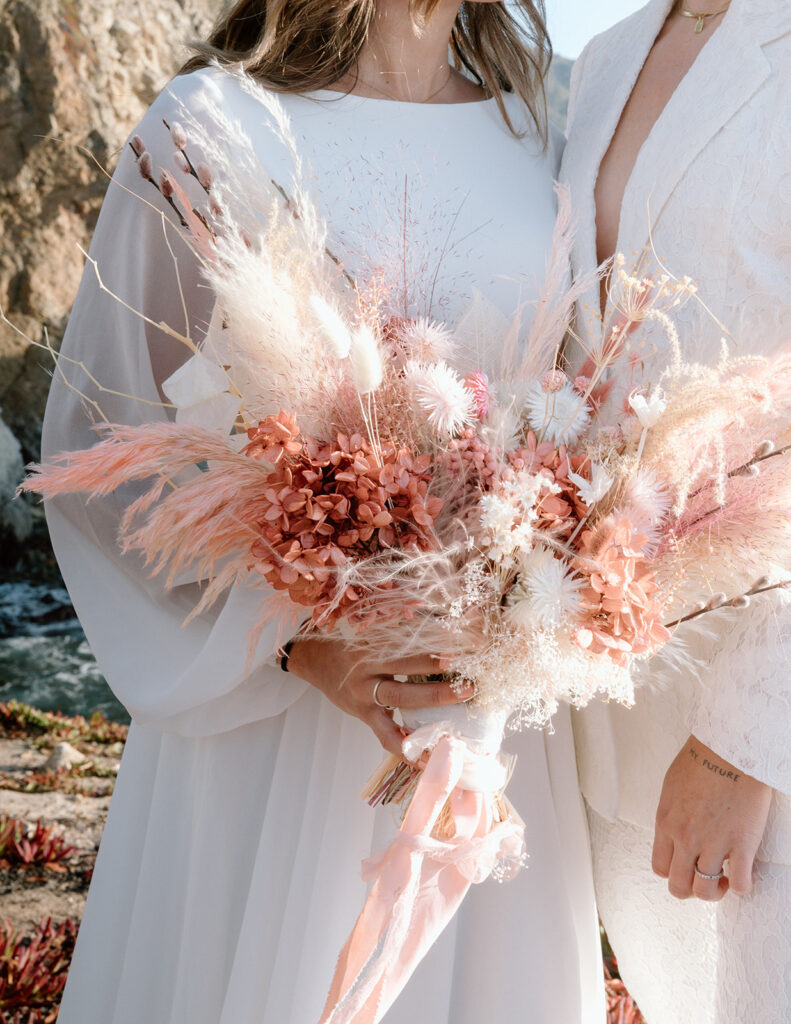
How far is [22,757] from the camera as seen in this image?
3.30 metres

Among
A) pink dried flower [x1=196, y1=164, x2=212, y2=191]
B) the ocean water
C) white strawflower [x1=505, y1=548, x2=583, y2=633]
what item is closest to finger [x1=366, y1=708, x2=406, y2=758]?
white strawflower [x1=505, y1=548, x2=583, y2=633]

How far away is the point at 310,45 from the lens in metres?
1.73

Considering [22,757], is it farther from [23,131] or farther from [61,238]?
[23,131]

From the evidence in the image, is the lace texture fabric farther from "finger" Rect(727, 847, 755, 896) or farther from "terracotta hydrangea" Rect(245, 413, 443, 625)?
"terracotta hydrangea" Rect(245, 413, 443, 625)

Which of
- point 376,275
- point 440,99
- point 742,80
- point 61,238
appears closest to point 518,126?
point 440,99

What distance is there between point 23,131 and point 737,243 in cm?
289

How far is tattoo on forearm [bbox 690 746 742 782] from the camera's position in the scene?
3.96ft

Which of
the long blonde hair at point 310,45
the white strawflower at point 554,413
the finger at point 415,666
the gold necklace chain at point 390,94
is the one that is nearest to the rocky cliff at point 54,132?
the long blonde hair at point 310,45

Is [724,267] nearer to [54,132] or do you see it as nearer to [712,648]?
[712,648]

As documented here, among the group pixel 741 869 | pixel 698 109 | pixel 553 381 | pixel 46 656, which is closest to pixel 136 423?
pixel 553 381

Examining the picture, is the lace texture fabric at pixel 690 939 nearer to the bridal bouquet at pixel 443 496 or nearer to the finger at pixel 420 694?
the bridal bouquet at pixel 443 496

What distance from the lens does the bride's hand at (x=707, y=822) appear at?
3.92 ft

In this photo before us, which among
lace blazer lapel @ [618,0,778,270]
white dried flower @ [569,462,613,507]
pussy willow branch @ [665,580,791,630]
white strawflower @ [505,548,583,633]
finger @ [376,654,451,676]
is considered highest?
lace blazer lapel @ [618,0,778,270]

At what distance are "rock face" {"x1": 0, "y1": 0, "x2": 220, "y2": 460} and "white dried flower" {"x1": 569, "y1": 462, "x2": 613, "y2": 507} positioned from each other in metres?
2.83
